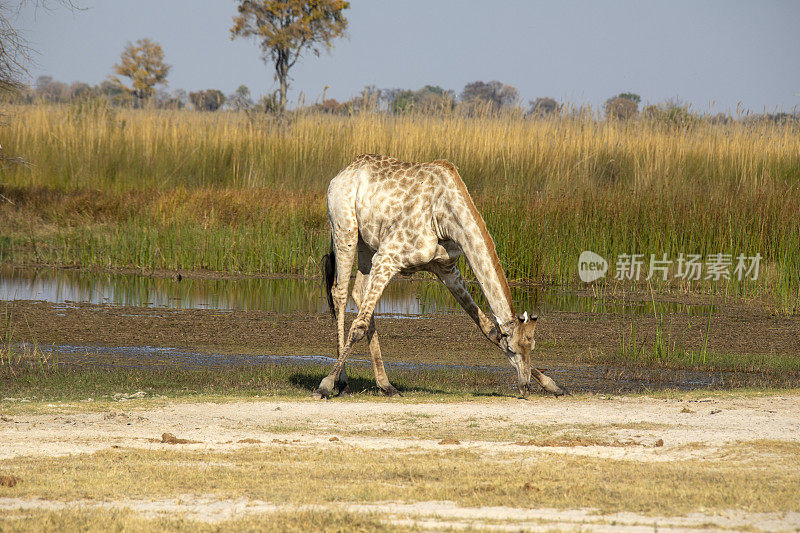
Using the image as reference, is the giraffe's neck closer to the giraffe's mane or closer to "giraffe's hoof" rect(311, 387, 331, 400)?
the giraffe's mane

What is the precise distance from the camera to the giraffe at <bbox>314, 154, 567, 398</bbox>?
7.09m

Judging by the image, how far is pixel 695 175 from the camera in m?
17.6

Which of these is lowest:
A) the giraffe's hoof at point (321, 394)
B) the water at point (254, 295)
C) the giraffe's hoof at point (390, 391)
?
the water at point (254, 295)

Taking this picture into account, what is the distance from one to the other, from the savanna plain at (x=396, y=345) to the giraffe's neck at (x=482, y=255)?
0.70 metres

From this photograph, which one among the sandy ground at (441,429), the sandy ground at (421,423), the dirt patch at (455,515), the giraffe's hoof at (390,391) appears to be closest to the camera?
the dirt patch at (455,515)

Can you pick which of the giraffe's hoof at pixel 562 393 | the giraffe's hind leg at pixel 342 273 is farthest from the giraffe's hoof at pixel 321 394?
the giraffe's hoof at pixel 562 393

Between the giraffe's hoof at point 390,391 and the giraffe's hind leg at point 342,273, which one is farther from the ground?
the giraffe's hind leg at point 342,273

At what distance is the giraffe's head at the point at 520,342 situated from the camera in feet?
22.8

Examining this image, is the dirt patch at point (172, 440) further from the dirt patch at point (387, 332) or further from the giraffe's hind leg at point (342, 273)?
the dirt patch at point (387, 332)

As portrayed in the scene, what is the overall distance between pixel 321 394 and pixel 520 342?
1546 millimetres

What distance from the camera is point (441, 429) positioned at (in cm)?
611

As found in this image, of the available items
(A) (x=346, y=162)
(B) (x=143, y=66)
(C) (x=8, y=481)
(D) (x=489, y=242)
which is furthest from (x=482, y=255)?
(B) (x=143, y=66)

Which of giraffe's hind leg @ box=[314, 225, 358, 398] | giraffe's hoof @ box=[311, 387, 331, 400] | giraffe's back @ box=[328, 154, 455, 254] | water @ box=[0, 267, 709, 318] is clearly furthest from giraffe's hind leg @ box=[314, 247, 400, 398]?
water @ box=[0, 267, 709, 318]

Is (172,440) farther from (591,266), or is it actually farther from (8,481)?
(591,266)
